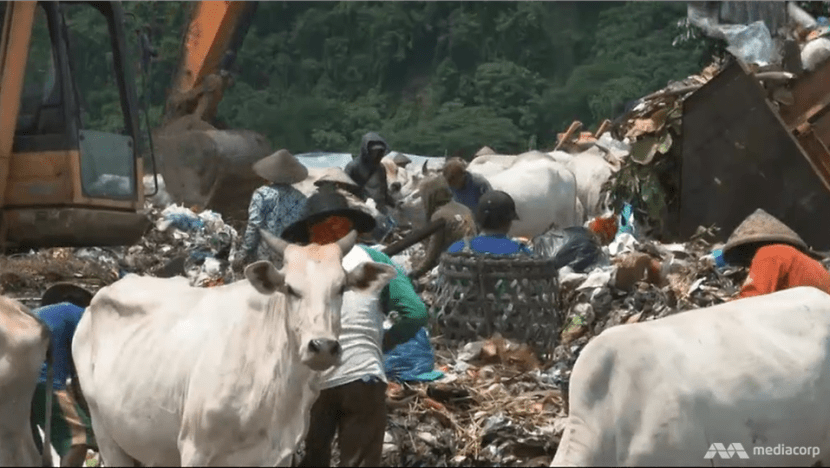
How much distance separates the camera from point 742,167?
47.3 ft

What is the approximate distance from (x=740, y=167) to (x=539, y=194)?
300 cm

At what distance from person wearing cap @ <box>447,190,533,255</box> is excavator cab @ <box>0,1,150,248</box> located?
472 cm

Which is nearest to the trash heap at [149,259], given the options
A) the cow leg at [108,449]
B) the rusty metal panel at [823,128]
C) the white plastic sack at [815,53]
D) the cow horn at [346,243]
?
the cow leg at [108,449]

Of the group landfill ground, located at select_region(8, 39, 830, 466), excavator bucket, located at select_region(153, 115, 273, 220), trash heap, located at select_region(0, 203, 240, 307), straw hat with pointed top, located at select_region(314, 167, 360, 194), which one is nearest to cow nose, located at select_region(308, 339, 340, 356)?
landfill ground, located at select_region(8, 39, 830, 466)

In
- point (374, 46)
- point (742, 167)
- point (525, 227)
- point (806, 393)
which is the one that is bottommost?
point (374, 46)

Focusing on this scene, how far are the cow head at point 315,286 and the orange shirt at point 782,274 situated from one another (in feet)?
6.84

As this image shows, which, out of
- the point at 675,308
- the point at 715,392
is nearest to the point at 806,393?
the point at 715,392

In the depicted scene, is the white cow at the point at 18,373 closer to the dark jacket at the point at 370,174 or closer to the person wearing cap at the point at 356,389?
the person wearing cap at the point at 356,389

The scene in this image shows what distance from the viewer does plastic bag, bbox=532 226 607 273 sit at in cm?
1254

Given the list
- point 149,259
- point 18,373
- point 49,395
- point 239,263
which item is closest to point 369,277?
point 49,395

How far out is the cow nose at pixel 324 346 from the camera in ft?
21.6

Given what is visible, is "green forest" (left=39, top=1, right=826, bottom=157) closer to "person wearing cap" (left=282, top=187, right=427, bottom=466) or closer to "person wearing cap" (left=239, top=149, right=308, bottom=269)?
"person wearing cap" (left=239, top=149, right=308, bottom=269)

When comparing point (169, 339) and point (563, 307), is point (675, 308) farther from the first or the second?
point (169, 339)

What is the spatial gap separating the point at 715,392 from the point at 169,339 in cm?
220
